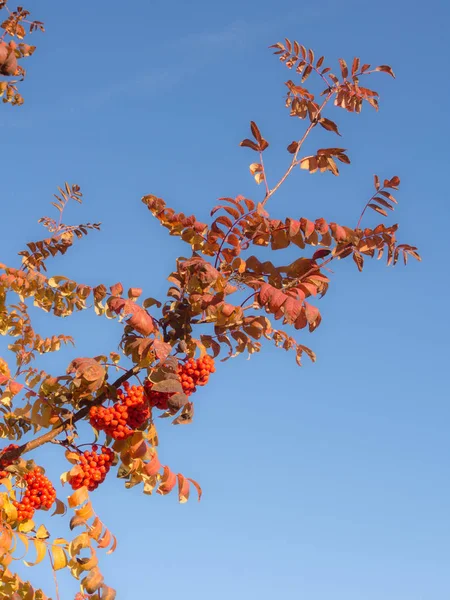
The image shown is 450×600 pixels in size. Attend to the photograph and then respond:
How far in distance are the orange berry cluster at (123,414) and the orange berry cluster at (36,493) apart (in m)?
0.55

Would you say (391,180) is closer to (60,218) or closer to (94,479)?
(94,479)

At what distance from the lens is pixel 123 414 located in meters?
3.28

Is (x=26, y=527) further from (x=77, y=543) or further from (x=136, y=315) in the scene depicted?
(x=136, y=315)

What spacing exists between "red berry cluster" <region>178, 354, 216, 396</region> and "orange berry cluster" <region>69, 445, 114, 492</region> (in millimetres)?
489

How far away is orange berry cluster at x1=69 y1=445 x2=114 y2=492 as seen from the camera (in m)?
3.34

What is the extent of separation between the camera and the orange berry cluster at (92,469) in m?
3.34

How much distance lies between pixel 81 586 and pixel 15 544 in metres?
0.38

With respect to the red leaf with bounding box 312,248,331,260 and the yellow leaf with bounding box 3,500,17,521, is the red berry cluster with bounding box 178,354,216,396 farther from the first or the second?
the yellow leaf with bounding box 3,500,17,521

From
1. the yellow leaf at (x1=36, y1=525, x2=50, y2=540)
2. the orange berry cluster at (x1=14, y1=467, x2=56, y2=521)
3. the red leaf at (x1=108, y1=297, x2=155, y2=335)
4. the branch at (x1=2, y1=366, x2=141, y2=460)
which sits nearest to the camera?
the red leaf at (x1=108, y1=297, x2=155, y2=335)

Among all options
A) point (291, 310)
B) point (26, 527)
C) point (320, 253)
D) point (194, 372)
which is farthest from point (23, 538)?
point (320, 253)

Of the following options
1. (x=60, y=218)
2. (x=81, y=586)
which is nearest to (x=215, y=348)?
(x=81, y=586)

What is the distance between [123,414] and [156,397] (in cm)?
18

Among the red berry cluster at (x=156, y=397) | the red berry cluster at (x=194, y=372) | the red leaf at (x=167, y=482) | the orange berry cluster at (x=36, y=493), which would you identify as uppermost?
the red berry cluster at (x=194, y=372)

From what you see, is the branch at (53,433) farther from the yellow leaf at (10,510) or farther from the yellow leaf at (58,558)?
the yellow leaf at (58,558)
